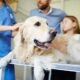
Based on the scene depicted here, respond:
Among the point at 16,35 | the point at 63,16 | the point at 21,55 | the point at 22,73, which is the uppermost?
the point at 63,16

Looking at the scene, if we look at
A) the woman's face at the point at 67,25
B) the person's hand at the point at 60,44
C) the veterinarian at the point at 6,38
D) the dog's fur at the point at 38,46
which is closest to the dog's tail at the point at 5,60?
the dog's fur at the point at 38,46

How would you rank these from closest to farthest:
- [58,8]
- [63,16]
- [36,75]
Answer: [36,75], [63,16], [58,8]

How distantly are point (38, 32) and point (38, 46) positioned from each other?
0.08 m

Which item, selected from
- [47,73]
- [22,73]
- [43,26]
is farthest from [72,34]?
[22,73]

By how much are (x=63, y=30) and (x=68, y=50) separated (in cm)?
22

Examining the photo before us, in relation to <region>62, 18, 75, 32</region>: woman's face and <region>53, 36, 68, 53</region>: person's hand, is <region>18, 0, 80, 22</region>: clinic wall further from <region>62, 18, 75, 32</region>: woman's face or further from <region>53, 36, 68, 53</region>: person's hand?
<region>53, 36, 68, 53</region>: person's hand

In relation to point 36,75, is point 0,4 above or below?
above

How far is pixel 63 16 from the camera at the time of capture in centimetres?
172

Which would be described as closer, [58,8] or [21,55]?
[21,55]

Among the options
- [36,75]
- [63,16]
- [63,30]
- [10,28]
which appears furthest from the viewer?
[63,16]

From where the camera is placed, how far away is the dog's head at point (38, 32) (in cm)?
138

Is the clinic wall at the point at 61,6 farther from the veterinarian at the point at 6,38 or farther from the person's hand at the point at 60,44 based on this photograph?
the person's hand at the point at 60,44

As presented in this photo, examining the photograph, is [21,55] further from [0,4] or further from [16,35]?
[0,4]

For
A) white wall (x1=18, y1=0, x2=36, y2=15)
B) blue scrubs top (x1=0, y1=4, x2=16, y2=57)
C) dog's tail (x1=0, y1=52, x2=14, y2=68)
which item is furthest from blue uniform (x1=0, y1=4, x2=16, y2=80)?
white wall (x1=18, y1=0, x2=36, y2=15)
